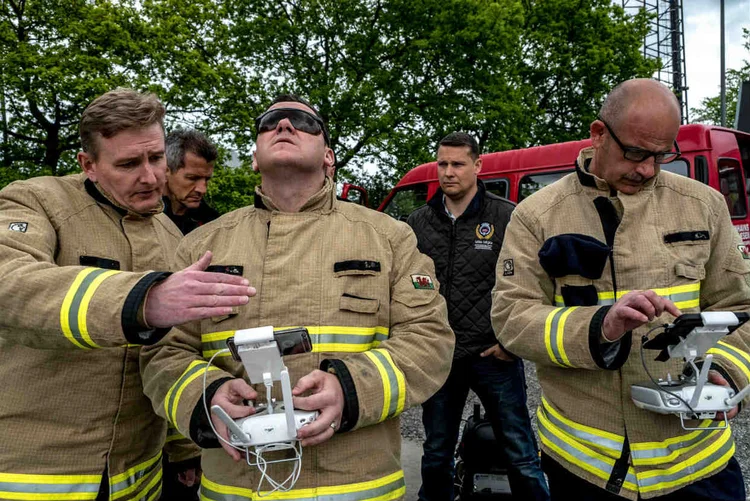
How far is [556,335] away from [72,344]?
1453mm

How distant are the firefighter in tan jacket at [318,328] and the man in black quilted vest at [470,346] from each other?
1.84 meters

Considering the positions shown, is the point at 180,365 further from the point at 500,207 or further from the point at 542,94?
the point at 542,94

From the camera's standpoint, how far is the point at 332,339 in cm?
189

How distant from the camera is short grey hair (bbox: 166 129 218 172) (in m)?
3.50

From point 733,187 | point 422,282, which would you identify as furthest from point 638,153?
point 733,187

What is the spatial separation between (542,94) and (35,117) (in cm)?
Result: 1694

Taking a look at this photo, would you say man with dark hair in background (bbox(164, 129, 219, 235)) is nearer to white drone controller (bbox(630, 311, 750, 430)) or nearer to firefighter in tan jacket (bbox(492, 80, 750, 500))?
firefighter in tan jacket (bbox(492, 80, 750, 500))

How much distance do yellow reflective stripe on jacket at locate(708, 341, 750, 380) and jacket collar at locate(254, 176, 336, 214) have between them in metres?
1.42

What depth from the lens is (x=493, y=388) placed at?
3.78 m

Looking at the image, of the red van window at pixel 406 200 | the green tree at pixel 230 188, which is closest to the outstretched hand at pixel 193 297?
the red van window at pixel 406 200

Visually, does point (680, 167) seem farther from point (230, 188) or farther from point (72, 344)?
point (230, 188)

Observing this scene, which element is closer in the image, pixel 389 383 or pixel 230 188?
pixel 389 383

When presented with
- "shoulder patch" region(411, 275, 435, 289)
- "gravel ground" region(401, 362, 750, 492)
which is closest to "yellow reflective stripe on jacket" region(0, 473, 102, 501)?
"shoulder patch" region(411, 275, 435, 289)

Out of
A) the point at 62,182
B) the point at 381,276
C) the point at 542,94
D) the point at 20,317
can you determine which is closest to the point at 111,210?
the point at 62,182
